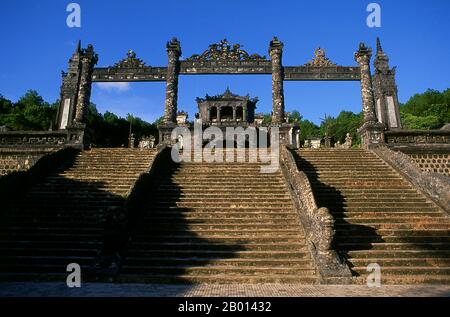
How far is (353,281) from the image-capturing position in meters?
6.75

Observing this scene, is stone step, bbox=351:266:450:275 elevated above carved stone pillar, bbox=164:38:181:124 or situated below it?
below

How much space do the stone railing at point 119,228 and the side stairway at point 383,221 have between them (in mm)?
5145

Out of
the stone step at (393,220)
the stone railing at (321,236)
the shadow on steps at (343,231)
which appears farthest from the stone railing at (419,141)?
the stone railing at (321,236)

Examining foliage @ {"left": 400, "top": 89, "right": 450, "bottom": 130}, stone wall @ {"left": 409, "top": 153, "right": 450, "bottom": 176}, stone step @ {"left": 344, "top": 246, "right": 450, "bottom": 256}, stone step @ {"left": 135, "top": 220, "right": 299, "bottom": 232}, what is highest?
foliage @ {"left": 400, "top": 89, "right": 450, "bottom": 130}

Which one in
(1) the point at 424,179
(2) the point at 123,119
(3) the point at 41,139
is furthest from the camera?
(2) the point at 123,119

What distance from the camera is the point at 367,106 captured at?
Result: 60.2ft

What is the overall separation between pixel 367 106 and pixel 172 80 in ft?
37.0

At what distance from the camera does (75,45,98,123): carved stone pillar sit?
18.0 m

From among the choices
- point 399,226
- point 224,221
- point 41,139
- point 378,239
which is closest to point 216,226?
point 224,221

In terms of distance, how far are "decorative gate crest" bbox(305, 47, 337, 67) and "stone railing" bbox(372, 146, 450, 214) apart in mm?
8483

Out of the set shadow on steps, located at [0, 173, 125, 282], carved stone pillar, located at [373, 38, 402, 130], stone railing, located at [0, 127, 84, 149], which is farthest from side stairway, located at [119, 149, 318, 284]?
carved stone pillar, located at [373, 38, 402, 130]

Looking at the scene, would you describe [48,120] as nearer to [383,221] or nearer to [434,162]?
[434,162]

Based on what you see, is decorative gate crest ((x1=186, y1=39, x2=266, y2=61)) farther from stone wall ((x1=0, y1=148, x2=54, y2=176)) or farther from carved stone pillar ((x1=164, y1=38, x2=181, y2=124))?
stone wall ((x1=0, y1=148, x2=54, y2=176))
